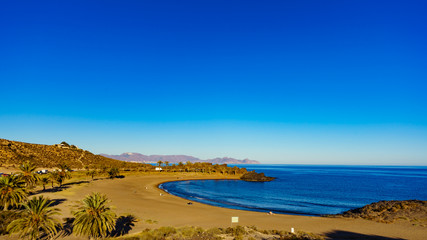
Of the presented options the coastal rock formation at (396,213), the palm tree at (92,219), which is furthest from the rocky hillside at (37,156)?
the coastal rock formation at (396,213)

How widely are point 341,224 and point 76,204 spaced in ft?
165

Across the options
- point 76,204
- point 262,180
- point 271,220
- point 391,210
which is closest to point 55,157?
point 76,204

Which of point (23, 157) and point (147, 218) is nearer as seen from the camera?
point (147, 218)

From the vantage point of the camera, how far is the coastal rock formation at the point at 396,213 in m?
40.2

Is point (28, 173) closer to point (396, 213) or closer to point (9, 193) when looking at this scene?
point (9, 193)

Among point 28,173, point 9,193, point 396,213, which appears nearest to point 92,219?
point 9,193

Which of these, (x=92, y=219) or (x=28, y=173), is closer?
(x=92, y=219)

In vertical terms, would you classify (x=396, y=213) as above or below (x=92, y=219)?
below

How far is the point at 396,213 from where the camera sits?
141 feet

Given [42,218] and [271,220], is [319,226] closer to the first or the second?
[271,220]

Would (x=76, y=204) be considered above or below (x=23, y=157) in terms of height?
below

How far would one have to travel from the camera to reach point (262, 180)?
479ft

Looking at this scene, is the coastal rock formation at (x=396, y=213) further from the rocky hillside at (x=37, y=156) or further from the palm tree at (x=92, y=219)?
the rocky hillside at (x=37, y=156)

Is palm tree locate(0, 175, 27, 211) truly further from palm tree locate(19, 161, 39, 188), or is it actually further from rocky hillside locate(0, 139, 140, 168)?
rocky hillside locate(0, 139, 140, 168)
